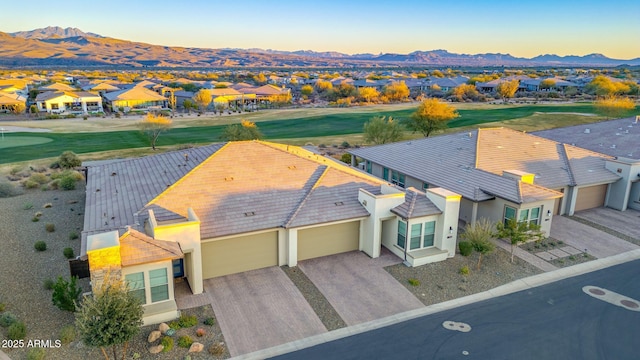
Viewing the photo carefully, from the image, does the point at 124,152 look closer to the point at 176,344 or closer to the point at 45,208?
the point at 45,208

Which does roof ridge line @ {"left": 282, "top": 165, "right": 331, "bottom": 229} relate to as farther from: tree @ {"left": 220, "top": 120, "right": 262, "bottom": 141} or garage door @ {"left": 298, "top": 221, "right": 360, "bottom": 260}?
tree @ {"left": 220, "top": 120, "right": 262, "bottom": 141}

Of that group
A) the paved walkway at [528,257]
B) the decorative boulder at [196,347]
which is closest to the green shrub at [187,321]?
the decorative boulder at [196,347]

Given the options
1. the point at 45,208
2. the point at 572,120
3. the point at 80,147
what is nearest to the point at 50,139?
the point at 80,147

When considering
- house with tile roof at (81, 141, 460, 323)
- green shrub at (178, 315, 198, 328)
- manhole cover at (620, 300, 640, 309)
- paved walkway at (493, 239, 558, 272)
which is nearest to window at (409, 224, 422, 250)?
house with tile roof at (81, 141, 460, 323)

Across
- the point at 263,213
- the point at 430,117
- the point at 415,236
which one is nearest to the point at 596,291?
the point at 415,236

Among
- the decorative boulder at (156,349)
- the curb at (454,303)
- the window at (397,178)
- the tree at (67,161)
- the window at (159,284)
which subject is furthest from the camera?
the tree at (67,161)

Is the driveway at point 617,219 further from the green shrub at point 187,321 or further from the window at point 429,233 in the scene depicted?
the green shrub at point 187,321
